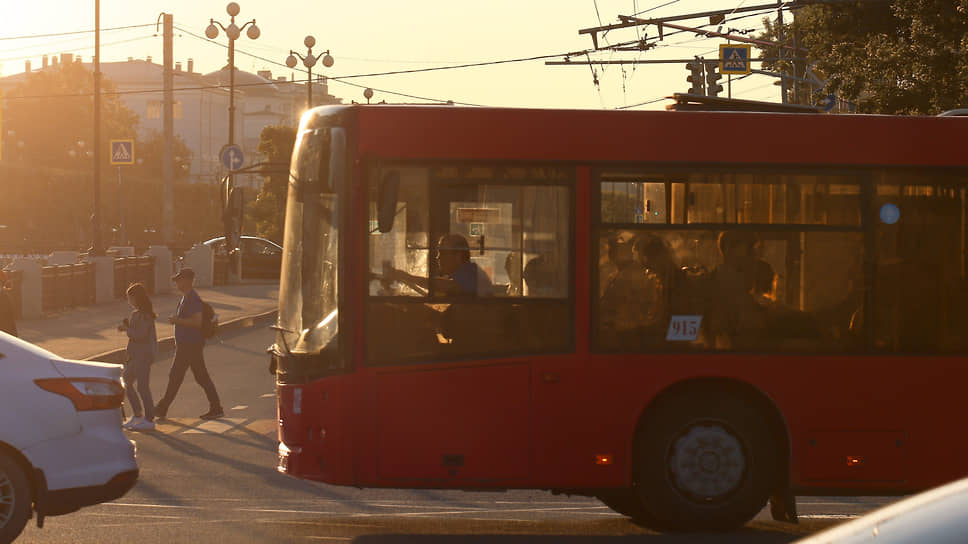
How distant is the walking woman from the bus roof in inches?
246

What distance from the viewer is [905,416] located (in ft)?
27.4

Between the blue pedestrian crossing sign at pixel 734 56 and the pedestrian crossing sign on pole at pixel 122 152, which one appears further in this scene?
the pedestrian crossing sign on pole at pixel 122 152

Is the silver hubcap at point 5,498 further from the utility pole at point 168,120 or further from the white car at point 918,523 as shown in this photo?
the utility pole at point 168,120

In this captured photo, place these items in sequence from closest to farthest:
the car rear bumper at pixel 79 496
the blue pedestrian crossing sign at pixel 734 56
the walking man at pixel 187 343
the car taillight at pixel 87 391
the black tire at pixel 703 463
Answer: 1. the car rear bumper at pixel 79 496
2. the car taillight at pixel 87 391
3. the black tire at pixel 703 463
4. the walking man at pixel 187 343
5. the blue pedestrian crossing sign at pixel 734 56

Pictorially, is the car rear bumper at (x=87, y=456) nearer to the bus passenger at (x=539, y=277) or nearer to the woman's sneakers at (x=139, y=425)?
the bus passenger at (x=539, y=277)

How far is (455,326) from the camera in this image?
823 centimetres

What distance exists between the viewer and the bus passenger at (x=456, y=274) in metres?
8.16

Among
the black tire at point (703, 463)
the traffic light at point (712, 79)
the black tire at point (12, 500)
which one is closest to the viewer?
the black tire at point (12, 500)

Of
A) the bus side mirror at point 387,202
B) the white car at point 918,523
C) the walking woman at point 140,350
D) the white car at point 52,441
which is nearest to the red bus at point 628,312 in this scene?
the bus side mirror at point 387,202

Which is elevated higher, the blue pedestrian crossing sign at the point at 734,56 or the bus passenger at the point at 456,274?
the blue pedestrian crossing sign at the point at 734,56

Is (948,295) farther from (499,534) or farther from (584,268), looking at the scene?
(499,534)

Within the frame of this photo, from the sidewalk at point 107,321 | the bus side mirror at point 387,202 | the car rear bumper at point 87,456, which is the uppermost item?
the bus side mirror at point 387,202

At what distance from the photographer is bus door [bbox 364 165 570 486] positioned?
820cm

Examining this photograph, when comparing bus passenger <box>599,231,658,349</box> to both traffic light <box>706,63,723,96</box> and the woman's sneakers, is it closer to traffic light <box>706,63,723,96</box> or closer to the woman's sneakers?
the woman's sneakers
